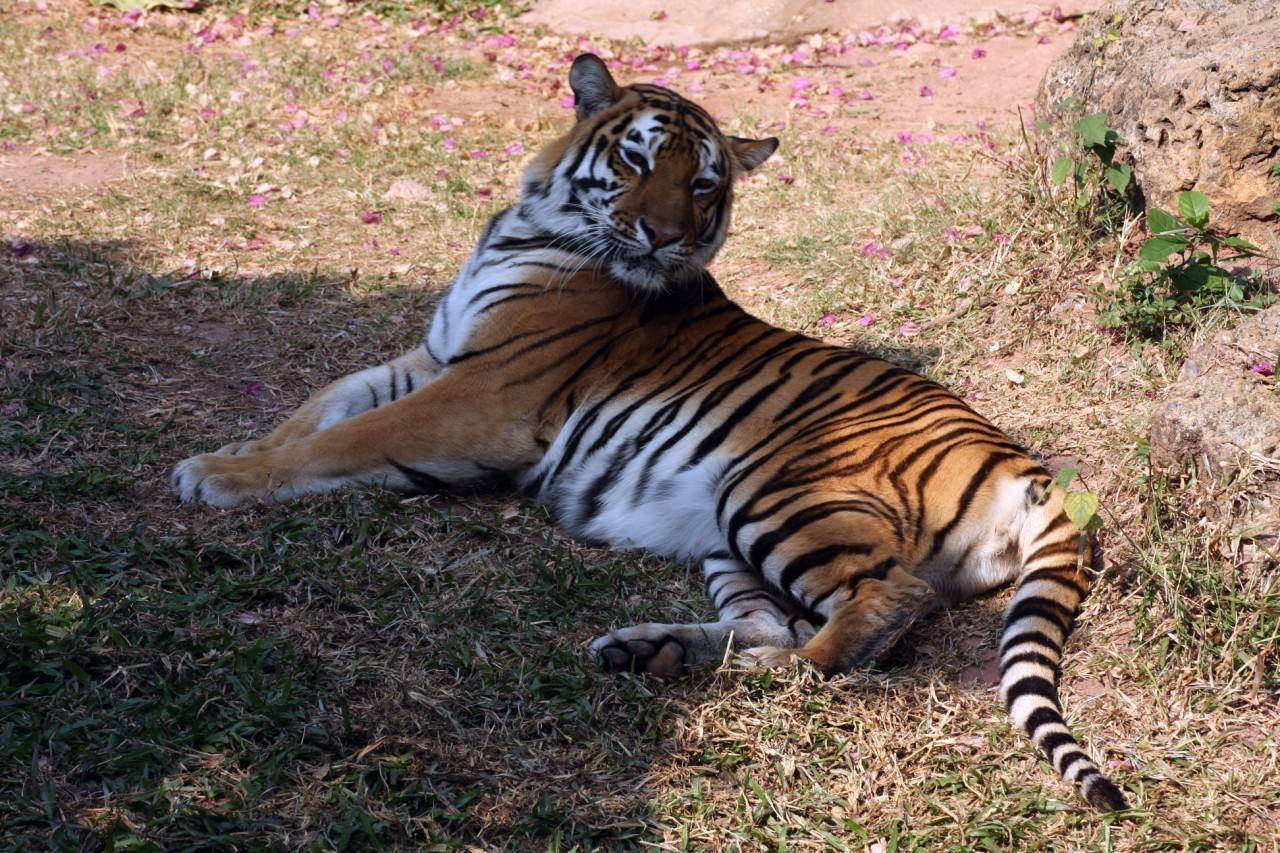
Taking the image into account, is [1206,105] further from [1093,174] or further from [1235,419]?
[1235,419]

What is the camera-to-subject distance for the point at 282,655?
9.52ft

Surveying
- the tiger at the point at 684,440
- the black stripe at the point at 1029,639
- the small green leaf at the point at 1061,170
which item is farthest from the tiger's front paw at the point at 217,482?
the small green leaf at the point at 1061,170

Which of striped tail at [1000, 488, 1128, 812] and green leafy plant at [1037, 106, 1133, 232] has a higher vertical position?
green leafy plant at [1037, 106, 1133, 232]

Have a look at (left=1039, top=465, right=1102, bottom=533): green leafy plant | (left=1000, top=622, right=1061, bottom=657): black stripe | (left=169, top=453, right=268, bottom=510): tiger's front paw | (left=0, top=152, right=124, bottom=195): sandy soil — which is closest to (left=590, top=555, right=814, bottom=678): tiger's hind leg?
(left=1000, top=622, right=1061, bottom=657): black stripe

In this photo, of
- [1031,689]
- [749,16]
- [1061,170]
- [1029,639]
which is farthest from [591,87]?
[749,16]

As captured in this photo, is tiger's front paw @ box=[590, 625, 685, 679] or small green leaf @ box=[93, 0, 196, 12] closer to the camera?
tiger's front paw @ box=[590, 625, 685, 679]

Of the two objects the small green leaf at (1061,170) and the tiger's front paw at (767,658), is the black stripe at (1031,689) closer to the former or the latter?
the tiger's front paw at (767,658)

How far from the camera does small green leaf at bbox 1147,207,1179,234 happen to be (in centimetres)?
389

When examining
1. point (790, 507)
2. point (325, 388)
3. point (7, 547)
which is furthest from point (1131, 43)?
point (7, 547)

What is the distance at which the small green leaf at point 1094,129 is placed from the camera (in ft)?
14.3

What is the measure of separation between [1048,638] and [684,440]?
1181mm

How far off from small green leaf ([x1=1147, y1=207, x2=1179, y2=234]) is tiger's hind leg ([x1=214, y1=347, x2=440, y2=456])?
233cm

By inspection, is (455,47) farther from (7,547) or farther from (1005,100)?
(7,547)

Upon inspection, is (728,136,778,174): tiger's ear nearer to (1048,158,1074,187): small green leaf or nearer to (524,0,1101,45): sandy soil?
(1048,158,1074,187): small green leaf
